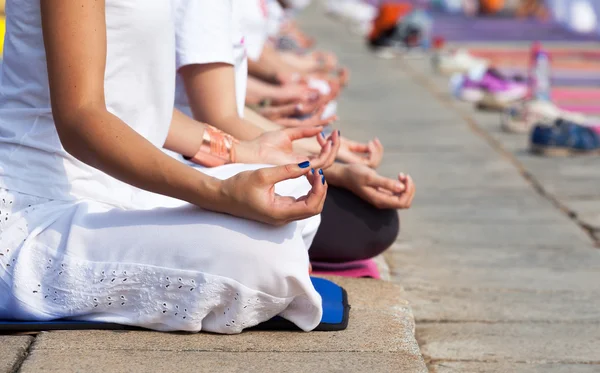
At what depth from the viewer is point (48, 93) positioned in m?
2.34

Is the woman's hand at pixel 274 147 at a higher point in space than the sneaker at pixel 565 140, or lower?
higher

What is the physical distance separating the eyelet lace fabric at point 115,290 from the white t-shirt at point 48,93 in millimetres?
82

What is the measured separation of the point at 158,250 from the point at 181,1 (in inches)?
37.6

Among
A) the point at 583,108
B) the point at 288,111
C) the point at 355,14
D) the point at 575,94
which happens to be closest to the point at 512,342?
the point at 288,111

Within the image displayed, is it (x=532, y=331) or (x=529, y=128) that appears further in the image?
(x=529, y=128)

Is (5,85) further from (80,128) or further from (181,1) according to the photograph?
(181,1)

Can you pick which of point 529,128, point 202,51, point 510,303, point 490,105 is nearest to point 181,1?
point 202,51

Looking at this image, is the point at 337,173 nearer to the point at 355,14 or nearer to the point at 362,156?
Answer: the point at 362,156

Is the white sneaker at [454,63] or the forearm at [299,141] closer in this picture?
the forearm at [299,141]

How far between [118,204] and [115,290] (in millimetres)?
253

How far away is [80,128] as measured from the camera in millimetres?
2191

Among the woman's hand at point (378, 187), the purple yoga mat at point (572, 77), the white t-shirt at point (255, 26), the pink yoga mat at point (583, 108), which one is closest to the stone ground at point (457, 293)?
the woman's hand at point (378, 187)

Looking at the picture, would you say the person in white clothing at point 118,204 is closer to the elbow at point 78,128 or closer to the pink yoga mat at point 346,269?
the elbow at point 78,128

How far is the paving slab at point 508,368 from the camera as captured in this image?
2578 mm
